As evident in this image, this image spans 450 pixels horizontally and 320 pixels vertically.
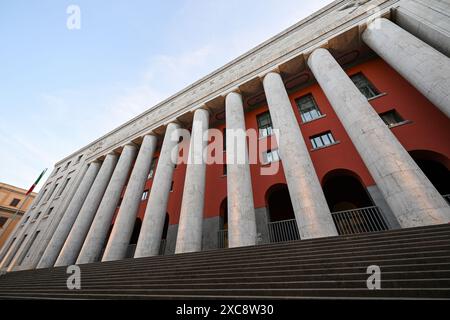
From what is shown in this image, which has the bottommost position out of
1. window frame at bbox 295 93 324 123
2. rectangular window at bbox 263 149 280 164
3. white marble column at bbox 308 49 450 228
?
white marble column at bbox 308 49 450 228

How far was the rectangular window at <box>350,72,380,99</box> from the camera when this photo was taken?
1118cm

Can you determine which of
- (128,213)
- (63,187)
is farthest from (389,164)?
(63,187)

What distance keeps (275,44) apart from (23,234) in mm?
29921

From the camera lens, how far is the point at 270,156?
39.1ft

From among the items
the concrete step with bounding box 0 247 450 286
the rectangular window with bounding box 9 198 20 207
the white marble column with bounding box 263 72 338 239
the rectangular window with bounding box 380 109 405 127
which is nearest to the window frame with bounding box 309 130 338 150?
the rectangular window with bounding box 380 109 405 127

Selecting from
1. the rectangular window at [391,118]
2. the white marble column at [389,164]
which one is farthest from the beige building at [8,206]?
the rectangular window at [391,118]

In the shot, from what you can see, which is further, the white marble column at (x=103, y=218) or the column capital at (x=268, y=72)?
the column capital at (x=268, y=72)

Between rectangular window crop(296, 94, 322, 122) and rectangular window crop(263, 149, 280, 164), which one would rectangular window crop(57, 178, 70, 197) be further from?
rectangular window crop(296, 94, 322, 122)

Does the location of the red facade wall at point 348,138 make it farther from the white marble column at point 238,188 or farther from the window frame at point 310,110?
the white marble column at point 238,188

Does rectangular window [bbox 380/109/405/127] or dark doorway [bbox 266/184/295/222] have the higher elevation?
rectangular window [bbox 380/109/405/127]

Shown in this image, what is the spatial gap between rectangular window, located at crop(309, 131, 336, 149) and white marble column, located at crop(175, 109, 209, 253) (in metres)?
6.65

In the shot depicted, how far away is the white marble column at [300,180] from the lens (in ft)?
20.8

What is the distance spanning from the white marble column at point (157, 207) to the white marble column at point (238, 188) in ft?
14.8
